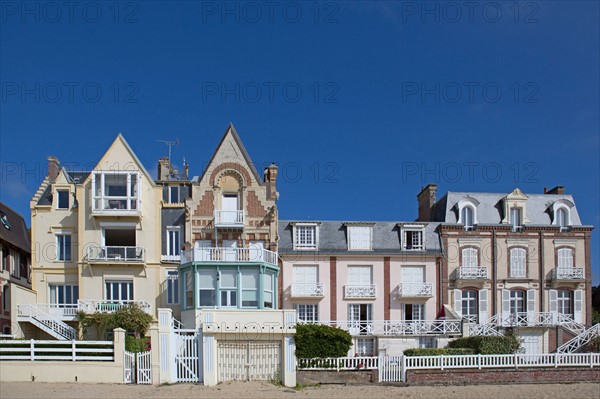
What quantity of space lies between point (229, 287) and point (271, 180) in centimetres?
723

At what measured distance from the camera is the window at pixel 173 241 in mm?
35344

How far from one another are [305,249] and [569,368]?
1549 centimetres

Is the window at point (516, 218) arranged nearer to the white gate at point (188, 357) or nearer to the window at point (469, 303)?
the window at point (469, 303)

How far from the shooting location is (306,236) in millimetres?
37438

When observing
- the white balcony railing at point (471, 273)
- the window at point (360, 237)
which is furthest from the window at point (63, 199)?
the white balcony railing at point (471, 273)

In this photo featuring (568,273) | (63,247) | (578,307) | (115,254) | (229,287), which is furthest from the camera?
(568,273)

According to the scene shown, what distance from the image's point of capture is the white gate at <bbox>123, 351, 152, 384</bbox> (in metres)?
23.6

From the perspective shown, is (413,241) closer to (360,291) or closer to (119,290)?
(360,291)

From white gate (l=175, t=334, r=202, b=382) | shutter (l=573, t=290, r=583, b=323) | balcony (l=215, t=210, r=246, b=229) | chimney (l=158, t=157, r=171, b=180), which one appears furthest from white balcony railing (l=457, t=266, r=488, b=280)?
chimney (l=158, t=157, r=171, b=180)

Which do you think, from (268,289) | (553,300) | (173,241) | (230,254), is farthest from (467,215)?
(173,241)

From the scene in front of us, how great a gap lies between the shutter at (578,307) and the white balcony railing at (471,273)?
5.58 meters

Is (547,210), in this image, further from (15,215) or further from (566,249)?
(15,215)

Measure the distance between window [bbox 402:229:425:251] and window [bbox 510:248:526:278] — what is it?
5409 mm

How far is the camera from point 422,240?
37.8 m
